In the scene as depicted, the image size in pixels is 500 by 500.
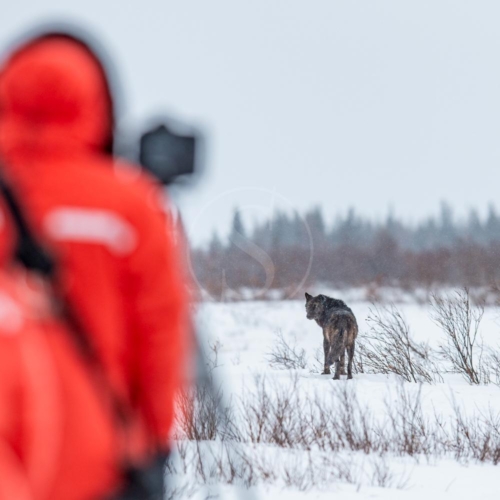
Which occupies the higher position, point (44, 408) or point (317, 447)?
point (44, 408)

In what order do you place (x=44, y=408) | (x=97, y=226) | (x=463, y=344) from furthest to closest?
(x=463, y=344) < (x=97, y=226) < (x=44, y=408)

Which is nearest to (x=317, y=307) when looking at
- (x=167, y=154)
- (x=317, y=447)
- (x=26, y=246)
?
(x=317, y=447)

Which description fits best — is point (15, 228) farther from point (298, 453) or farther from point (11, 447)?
point (298, 453)

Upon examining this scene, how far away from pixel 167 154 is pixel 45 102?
0.56 meters

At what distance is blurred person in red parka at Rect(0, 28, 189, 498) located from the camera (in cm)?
141

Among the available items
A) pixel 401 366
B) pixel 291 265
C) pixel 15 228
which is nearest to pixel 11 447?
pixel 15 228

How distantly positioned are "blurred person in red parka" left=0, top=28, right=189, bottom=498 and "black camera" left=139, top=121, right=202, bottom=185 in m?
0.35

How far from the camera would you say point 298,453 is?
7.11 meters

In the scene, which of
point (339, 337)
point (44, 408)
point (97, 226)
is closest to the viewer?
point (44, 408)

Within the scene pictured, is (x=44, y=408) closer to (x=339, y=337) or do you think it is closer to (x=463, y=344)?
(x=339, y=337)

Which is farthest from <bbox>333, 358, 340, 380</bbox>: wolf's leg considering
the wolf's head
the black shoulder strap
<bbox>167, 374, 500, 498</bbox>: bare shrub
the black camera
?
the black shoulder strap

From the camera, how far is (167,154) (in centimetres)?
200

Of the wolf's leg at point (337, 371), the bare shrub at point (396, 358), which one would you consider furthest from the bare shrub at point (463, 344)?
the wolf's leg at point (337, 371)

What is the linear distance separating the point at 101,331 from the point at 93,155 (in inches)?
15.5
